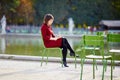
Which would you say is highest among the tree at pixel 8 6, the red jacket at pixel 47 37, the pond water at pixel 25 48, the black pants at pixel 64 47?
the tree at pixel 8 6

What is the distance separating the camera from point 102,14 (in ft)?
130

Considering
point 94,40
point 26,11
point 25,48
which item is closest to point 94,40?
point 94,40

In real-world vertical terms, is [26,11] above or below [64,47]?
above

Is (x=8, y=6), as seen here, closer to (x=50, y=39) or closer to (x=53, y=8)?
(x=53, y=8)

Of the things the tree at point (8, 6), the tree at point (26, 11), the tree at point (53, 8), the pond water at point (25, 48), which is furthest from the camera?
the tree at point (26, 11)

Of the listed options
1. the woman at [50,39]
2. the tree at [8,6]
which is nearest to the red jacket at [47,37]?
the woman at [50,39]

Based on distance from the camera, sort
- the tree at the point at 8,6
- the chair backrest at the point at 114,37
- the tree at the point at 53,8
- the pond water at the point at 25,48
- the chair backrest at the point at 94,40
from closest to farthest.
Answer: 1. the chair backrest at the point at 94,40
2. the chair backrest at the point at 114,37
3. the pond water at the point at 25,48
4. the tree at the point at 8,6
5. the tree at the point at 53,8

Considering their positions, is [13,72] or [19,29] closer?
[13,72]

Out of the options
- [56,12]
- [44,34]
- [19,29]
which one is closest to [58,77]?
[44,34]

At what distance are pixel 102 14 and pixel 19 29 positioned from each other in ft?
31.8

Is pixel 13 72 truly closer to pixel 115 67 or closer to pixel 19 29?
pixel 115 67

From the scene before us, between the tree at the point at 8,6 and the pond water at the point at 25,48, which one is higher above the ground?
the tree at the point at 8,6

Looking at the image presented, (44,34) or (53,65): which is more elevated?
(44,34)

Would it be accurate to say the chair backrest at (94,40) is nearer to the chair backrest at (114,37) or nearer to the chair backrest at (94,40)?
the chair backrest at (94,40)
